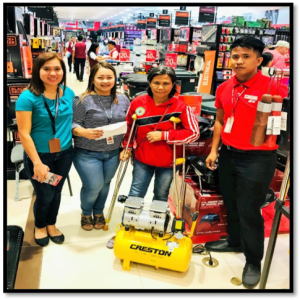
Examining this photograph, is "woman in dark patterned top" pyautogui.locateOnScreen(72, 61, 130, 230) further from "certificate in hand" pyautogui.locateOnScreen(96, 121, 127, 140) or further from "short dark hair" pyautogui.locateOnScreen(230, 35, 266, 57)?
"short dark hair" pyautogui.locateOnScreen(230, 35, 266, 57)

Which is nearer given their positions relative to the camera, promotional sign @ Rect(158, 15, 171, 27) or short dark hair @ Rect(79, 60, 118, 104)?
short dark hair @ Rect(79, 60, 118, 104)

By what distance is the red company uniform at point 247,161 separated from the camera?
7.00 feet

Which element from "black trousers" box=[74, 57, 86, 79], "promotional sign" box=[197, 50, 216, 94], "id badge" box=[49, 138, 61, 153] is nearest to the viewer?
"id badge" box=[49, 138, 61, 153]

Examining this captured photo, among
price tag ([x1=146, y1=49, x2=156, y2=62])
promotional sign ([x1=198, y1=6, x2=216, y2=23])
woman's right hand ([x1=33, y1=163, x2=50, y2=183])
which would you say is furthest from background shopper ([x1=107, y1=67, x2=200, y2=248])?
promotional sign ([x1=198, y1=6, x2=216, y2=23])

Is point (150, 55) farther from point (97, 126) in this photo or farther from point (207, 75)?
point (97, 126)

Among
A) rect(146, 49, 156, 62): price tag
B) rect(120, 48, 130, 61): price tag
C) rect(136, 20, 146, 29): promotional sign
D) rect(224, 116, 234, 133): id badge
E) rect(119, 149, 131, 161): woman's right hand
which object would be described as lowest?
rect(119, 149, 131, 161): woman's right hand

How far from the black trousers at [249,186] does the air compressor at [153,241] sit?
482mm

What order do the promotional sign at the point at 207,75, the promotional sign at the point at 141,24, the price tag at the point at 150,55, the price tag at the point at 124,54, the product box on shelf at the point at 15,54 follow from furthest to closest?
the promotional sign at the point at 141,24
the price tag at the point at 124,54
the price tag at the point at 150,55
the promotional sign at the point at 207,75
the product box on shelf at the point at 15,54

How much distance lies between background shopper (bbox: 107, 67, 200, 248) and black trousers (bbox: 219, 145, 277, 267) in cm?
38

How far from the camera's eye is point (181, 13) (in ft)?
35.3

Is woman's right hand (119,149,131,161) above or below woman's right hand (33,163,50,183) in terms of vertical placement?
above

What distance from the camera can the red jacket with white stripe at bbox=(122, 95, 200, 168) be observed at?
2426 mm

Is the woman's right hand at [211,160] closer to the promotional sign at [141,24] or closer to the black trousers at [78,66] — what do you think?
the black trousers at [78,66]

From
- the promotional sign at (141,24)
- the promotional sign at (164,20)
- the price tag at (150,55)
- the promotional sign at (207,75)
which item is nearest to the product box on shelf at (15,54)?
the promotional sign at (207,75)
